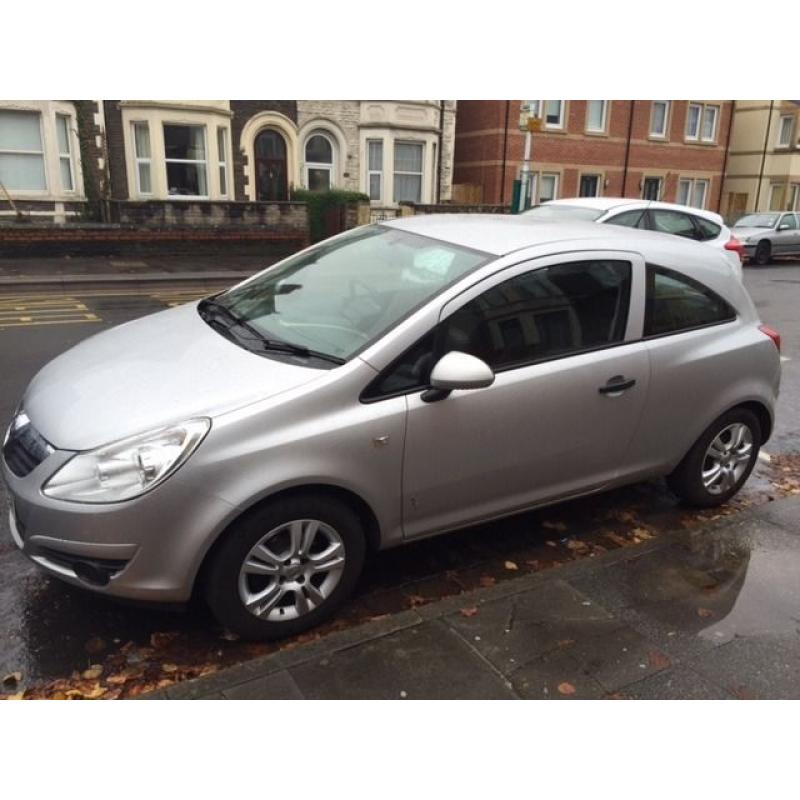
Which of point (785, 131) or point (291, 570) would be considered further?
point (785, 131)

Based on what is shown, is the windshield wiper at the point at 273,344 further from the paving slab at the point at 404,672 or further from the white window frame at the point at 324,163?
the white window frame at the point at 324,163

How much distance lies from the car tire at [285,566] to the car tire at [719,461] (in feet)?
7.25

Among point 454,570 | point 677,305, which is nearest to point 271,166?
point 677,305

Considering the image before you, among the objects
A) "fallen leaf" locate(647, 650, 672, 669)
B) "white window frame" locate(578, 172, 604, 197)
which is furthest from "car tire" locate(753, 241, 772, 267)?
"fallen leaf" locate(647, 650, 672, 669)

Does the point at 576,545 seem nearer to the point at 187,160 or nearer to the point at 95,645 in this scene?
the point at 95,645

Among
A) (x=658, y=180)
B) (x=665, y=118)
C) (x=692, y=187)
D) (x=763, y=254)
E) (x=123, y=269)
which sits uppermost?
(x=665, y=118)

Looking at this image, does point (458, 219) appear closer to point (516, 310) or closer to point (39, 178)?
point (516, 310)

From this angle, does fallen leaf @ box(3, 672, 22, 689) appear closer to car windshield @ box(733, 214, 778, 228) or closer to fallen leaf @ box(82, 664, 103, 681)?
fallen leaf @ box(82, 664, 103, 681)

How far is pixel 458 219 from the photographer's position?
4457 mm

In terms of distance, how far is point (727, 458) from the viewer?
15.0ft

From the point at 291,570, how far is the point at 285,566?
0.04 m

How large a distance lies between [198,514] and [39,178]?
18.9 metres

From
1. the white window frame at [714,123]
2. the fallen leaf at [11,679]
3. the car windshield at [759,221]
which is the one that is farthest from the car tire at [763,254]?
the fallen leaf at [11,679]

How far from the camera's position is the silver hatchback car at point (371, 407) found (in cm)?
290
